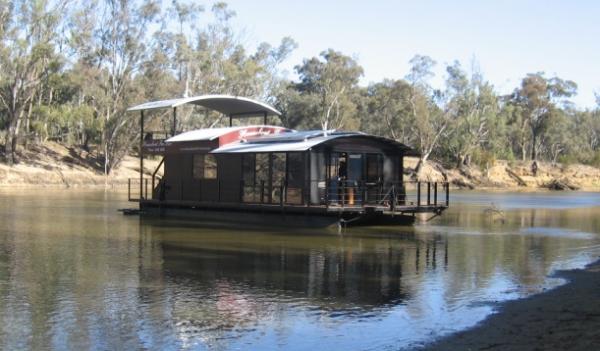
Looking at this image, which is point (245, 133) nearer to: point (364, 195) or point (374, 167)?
point (374, 167)

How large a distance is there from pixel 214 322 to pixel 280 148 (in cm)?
1507

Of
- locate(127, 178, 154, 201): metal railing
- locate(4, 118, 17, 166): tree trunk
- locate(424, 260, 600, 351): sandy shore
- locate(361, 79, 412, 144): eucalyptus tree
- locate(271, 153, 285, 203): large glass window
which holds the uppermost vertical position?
locate(361, 79, 412, 144): eucalyptus tree

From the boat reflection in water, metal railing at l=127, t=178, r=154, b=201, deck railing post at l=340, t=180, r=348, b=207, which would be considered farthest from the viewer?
metal railing at l=127, t=178, r=154, b=201

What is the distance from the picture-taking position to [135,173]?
70562 millimetres

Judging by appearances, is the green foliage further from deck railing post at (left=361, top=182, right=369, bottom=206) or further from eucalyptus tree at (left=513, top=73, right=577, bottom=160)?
deck railing post at (left=361, top=182, right=369, bottom=206)

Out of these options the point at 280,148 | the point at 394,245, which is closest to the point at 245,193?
Result: the point at 280,148

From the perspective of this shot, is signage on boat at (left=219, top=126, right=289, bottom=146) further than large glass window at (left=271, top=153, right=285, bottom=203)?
Yes

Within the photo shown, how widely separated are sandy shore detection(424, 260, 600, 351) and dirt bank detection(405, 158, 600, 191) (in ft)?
219

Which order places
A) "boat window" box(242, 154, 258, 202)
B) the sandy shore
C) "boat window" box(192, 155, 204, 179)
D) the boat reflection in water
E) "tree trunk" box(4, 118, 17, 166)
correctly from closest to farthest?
the sandy shore
the boat reflection in water
"boat window" box(242, 154, 258, 202)
"boat window" box(192, 155, 204, 179)
"tree trunk" box(4, 118, 17, 166)

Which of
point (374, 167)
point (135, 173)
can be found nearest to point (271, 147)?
point (374, 167)

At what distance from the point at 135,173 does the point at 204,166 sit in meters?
43.9

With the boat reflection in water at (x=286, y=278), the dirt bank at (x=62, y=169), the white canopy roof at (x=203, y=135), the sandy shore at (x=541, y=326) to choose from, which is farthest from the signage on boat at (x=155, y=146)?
the dirt bank at (x=62, y=169)

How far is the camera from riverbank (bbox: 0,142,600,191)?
60.9 meters

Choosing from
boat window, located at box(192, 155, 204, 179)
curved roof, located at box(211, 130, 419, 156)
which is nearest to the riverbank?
boat window, located at box(192, 155, 204, 179)
